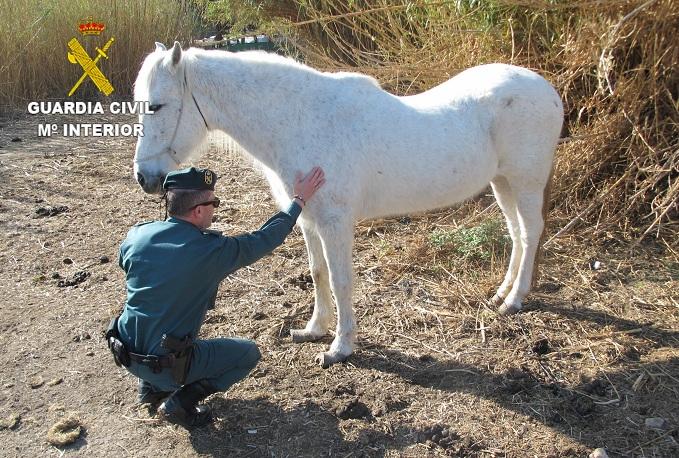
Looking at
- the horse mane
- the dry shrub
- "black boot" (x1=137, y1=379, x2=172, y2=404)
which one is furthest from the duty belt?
the dry shrub

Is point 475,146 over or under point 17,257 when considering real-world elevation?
over

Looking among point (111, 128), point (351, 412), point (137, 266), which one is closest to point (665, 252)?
point (351, 412)

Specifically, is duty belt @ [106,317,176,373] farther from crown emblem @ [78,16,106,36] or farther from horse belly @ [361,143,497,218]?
crown emblem @ [78,16,106,36]

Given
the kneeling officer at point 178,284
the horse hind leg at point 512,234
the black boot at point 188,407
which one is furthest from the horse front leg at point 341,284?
the horse hind leg at point 512,234

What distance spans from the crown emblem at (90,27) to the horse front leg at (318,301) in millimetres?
7834

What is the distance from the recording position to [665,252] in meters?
4.64

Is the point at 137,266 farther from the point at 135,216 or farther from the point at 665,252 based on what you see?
the point at 665,252

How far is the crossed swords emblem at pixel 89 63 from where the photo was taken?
9719 mm

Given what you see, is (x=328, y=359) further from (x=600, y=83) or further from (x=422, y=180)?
(x=600, y=83)

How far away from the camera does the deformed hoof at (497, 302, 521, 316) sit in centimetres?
400

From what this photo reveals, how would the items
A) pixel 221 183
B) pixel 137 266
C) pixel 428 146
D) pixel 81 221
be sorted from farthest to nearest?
pixel 221 183 → pixel 81 221 → pixel 428 146 → pixel 137 266

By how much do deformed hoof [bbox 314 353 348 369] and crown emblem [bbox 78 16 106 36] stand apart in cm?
831

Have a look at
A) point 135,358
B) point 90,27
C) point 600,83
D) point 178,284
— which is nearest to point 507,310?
point 600,83

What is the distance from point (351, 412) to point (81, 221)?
3.77 m
